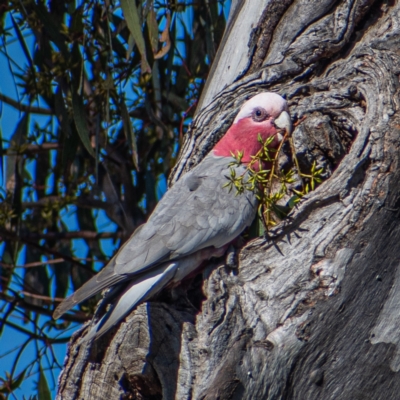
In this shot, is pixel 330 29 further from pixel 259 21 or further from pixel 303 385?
pixel 303 385

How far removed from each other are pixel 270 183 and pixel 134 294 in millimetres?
570

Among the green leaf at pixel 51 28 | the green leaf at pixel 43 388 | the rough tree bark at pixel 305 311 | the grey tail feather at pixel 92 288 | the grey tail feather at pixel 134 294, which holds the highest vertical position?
the green leaf at pixel 51 28

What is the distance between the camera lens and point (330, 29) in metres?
2.60

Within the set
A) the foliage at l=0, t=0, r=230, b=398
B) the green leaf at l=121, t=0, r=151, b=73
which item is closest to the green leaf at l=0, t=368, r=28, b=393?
the foliage at l=0, t=0, r=230, b=398

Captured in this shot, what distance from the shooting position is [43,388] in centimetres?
279

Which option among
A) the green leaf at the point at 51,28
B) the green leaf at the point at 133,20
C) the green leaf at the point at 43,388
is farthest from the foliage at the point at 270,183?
the green leaf at the point at 43,388

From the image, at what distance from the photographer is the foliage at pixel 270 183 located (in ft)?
6.79

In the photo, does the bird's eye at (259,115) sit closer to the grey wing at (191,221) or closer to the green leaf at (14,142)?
the grey wing at (191,221)

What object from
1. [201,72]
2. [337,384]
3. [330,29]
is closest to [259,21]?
[330,29]

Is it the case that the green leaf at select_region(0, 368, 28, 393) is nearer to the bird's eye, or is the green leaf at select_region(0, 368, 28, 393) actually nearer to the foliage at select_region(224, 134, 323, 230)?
the foliage at select_region(224, 134, 323, 230)

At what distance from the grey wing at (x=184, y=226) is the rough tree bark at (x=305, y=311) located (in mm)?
119

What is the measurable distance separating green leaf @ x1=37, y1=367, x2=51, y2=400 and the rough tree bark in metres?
0.81

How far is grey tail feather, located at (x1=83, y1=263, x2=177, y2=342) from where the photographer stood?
200 centimetres

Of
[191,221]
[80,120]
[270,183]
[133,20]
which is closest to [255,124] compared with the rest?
[270,183]
